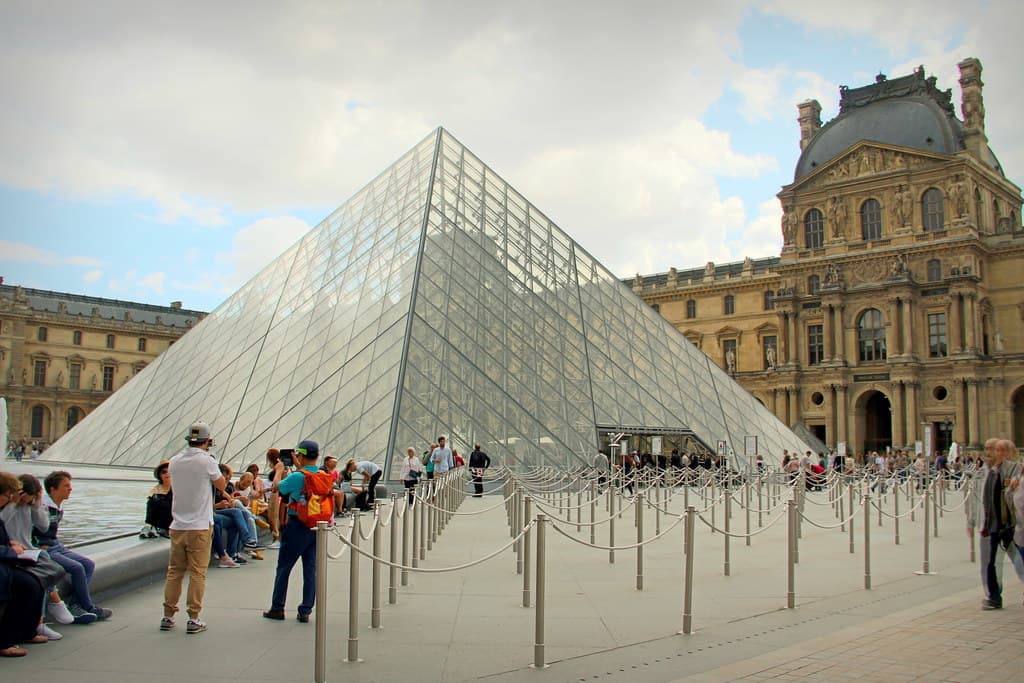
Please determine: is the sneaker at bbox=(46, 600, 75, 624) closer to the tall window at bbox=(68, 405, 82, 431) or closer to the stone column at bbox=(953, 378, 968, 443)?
the stone column at bbox=(953, 378, 968, 443)

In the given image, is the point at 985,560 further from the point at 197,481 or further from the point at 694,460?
the point at 694,460

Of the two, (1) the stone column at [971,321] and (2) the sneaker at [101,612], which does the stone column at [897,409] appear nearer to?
(1) the stone column at [971,321]

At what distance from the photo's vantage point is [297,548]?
664cm

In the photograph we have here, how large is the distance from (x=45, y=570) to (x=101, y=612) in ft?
2.30

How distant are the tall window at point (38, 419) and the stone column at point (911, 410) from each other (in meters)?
62.2

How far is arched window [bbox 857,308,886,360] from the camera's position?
50.8m

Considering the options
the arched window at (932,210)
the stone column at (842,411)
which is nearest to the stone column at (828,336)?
the stone column at (842,411)

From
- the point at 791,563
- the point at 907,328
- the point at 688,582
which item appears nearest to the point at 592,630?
the point at 688,582

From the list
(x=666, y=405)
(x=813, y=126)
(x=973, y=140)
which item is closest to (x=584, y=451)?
(x=666, y=405)

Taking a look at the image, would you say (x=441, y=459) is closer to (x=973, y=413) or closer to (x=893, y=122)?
(x=973, y=413)

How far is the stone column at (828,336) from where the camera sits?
52062mm

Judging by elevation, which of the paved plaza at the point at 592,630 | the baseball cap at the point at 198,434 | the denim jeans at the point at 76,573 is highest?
the baseball cap at the point at 198,434

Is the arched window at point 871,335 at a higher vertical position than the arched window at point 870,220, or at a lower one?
lower

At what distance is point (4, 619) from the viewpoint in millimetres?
5504
